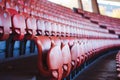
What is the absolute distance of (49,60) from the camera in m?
0.40

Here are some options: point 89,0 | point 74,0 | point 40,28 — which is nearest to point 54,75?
point 40,28

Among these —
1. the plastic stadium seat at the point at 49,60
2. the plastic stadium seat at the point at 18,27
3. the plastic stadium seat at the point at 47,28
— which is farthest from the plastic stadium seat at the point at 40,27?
the plastic stadium seat at the point at 49,60

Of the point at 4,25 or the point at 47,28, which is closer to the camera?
the point at 4,25

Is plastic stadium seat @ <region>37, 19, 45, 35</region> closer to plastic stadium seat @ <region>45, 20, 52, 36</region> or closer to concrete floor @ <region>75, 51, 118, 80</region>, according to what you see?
plastic stadium seat @ <region>45, 20, 52, 36</region>

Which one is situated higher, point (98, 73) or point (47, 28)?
point (47, 28)

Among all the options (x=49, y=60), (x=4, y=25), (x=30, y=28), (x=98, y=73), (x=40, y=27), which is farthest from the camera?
(x=98, y=73)

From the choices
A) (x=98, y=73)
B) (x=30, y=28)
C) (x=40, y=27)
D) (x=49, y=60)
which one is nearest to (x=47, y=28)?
(x=40, y=27)

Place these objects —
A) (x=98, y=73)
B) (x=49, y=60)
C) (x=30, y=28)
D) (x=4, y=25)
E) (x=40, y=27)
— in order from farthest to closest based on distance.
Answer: (x=98, y=73), (x=40, y=27), (x=30, y=28), (x=4, y=25), (x=49, y=60)

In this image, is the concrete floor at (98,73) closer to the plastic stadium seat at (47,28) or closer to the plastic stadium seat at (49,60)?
the plastic stadium seat at (47,28)

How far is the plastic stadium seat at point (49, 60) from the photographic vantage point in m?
0.40

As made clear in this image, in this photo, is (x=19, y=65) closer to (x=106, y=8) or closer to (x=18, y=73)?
(x=18, y=73)

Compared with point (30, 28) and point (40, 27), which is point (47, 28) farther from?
point (30, 28)

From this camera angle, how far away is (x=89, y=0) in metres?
3.53

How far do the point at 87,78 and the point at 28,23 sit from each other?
36 cm
